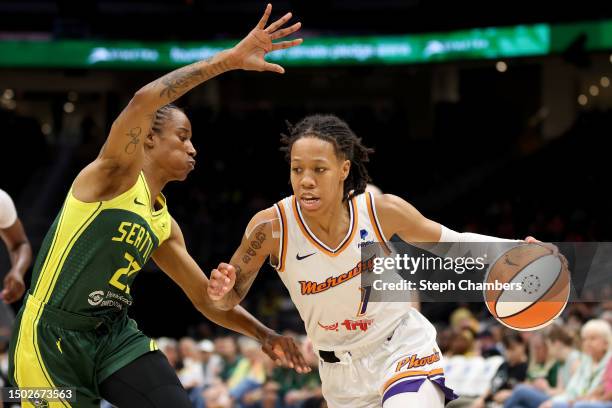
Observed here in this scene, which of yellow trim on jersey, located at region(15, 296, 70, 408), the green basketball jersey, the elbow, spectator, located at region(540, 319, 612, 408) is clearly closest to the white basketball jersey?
the elbow

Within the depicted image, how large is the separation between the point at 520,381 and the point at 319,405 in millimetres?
1945

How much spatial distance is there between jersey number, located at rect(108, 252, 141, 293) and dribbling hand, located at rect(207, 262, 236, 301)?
375mm

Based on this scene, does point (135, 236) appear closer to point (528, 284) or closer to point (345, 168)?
point (345, 168)

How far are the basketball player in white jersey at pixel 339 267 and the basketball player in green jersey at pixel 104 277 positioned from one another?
48 cm

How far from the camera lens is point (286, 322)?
55.5 ft

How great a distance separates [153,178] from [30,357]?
41.4 inches

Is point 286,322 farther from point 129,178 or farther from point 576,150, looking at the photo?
point 129,178

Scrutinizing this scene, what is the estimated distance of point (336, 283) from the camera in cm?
452

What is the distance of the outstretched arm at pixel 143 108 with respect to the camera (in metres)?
4.19

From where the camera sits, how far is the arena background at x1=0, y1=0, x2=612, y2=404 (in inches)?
712

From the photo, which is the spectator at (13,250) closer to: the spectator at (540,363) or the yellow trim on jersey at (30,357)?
the yellow trim on jersey at (30,357)

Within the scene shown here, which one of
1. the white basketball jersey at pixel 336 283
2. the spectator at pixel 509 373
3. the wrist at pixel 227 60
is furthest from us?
the spectator at pixel 509 373

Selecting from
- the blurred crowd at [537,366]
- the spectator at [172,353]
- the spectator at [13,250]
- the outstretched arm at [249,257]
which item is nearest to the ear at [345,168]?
the outstretched arm at [249,257]

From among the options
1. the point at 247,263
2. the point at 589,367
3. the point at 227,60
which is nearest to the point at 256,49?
the point at 227,60
